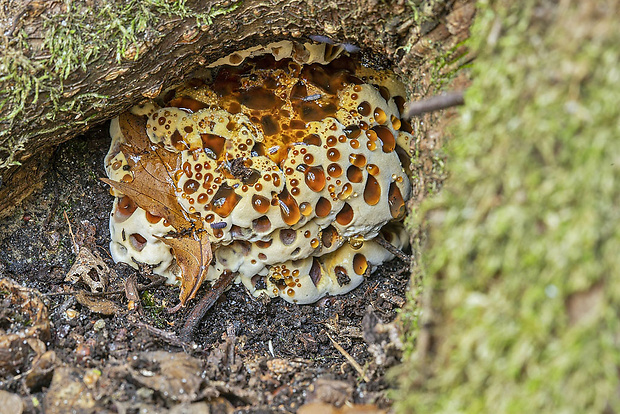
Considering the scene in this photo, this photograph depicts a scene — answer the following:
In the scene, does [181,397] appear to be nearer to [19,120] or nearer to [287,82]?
[19,120]

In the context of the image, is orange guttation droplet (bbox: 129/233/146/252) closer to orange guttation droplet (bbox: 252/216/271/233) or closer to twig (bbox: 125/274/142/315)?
twig (bbox: 125/274/142/315)

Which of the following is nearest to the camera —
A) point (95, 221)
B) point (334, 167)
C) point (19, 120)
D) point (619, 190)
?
point (619, 190)

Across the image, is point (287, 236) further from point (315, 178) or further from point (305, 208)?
point (315, 178)

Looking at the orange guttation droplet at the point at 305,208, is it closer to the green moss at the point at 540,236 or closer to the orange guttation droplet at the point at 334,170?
the orange guttation droplet at the point at 334,170

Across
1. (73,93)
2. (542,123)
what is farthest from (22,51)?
(542,123)

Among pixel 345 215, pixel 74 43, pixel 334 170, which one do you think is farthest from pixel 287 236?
pixel 74 43
